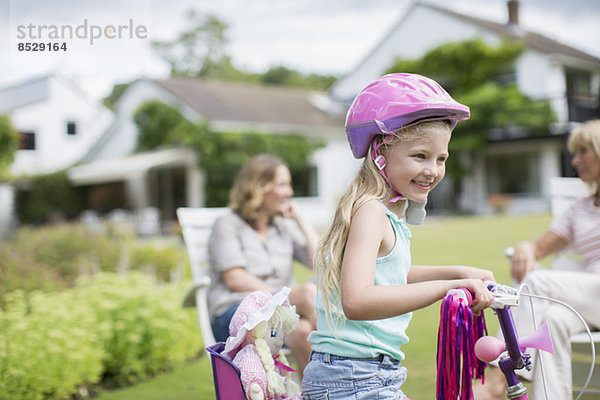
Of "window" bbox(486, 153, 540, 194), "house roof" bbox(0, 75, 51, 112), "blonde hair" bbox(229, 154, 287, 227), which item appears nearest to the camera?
"blonde hair" bbox(229, 154, 287, 227)

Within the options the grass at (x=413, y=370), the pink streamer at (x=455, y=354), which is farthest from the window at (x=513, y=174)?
the pink streamer at (x=455, y=354)

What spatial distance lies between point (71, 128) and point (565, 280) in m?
28.6

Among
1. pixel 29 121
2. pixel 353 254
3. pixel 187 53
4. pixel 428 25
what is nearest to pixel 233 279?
pixel 353 254

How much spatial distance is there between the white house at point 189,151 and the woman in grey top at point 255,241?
1663cm

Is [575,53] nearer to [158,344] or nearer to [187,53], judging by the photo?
[158,344]

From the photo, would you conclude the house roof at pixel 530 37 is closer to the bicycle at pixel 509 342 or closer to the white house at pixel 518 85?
the white house at pixel 518 85

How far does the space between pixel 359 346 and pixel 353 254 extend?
0.30m

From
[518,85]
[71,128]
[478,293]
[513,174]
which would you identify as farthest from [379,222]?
[71,128]

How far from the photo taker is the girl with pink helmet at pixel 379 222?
1.61 m

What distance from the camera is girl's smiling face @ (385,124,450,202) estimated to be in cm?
163

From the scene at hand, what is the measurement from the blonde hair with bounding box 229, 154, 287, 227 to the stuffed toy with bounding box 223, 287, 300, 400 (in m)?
1.46

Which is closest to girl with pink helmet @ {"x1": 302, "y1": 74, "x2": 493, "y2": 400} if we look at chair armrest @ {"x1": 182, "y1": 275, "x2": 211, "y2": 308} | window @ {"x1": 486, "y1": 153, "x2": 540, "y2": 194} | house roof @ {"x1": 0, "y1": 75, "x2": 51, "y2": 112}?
chair armrest @ {"x1": 182, "y1": 275, "x2": 211, "y2": 308}

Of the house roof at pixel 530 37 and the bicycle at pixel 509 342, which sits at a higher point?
the house roof at pixel 530 37

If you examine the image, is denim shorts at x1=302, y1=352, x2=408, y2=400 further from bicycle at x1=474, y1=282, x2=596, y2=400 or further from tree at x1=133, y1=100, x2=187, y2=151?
tree at x1=133, y1=100, x2=187, y2=151
